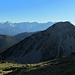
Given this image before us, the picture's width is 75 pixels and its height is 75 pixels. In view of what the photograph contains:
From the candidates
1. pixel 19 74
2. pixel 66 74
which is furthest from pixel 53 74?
pixel 19 74

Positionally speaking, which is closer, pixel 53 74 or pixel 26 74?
pixel 53 74

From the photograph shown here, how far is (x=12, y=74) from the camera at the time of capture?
39781 mm

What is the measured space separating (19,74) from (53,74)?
845cm

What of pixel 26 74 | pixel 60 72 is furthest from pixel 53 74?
pixel 26 74

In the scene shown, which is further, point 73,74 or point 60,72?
point 60,72

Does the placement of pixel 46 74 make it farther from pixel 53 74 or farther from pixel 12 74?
pixel 12 74

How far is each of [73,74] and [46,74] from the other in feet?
18.5

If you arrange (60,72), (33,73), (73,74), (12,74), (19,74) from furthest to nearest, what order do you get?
1. (12,74)
2. (19,74)
3. (33,73)
4. (60,72)
5. (73,74)

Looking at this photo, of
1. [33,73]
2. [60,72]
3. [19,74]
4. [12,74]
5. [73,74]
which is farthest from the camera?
[12,74]

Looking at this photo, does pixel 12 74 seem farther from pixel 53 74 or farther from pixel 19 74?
pixel 53 74

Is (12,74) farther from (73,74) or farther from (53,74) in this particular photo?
(73,74)

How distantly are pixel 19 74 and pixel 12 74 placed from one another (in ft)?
11.1

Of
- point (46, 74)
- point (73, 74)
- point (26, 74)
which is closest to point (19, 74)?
point (26, 74)

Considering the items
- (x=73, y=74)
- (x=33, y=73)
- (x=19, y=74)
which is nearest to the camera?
(x=73, y=74)
